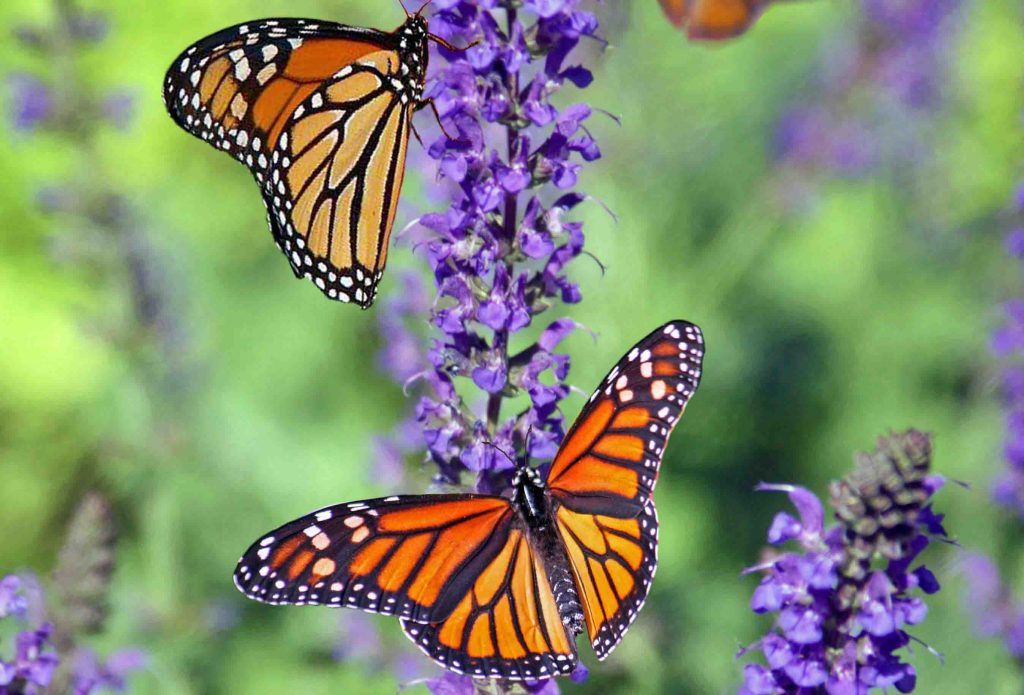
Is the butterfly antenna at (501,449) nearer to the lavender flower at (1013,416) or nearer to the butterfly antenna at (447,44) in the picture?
the butterfly antenna at (447,44)

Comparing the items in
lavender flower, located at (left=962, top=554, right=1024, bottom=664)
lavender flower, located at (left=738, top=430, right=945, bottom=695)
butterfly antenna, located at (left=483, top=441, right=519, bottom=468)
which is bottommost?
lavender flower, located at (left=738, top=430, right=945, bottom=695)

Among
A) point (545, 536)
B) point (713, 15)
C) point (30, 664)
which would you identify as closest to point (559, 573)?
point (545, 536)

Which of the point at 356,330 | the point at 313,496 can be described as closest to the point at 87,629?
the point at 313,496

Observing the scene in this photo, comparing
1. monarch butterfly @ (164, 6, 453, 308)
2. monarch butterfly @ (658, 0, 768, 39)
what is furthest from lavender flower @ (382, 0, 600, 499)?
monarch butterfly @ (658, 0, 768, 39)

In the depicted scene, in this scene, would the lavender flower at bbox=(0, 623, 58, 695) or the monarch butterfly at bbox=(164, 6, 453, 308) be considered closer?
the lavender flower at bbox=(0, 623, 58, 695)

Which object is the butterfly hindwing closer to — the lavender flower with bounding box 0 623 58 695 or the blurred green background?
the lavender flower with bounding box 0 623 58 695

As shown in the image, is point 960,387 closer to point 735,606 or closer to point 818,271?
point 818,271

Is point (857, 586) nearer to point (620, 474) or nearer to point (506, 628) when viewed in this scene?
point (620, 474)
